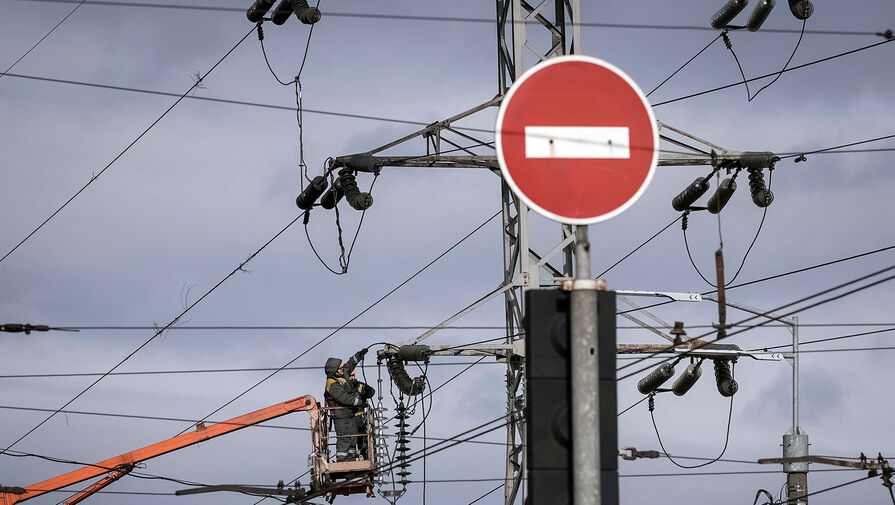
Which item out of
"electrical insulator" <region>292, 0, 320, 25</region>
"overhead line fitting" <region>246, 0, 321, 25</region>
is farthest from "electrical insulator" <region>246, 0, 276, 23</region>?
Result: "electrical insulator" <region>292, 0, 320, 25</region>

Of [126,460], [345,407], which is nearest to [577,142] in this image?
[345,407]

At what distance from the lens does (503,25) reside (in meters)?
19.9

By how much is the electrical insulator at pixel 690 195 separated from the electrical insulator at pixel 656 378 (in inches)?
92.7

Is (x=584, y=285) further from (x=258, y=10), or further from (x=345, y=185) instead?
(x=258, y=10)

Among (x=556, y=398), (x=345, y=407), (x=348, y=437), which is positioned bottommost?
(x=556, y=398)

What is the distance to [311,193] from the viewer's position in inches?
853

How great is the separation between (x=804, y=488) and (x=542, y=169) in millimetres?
15111

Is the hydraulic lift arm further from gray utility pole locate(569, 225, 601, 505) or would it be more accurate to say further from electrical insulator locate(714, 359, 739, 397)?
gray utility pole locate(569, 225, 601, 505)

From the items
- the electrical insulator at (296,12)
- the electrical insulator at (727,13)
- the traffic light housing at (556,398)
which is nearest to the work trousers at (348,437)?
the electrical insulator at (296,12)

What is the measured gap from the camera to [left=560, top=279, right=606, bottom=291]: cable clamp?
5.77 m

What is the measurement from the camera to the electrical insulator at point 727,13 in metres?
22.0

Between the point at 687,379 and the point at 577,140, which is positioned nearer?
the point at 577,140

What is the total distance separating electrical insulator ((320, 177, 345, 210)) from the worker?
7.81 ft

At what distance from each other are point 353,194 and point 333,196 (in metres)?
0.76
